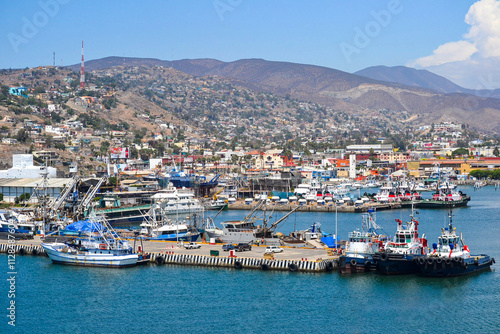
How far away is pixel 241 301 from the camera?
25.7 meters

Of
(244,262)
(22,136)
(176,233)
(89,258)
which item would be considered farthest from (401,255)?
(22,136)

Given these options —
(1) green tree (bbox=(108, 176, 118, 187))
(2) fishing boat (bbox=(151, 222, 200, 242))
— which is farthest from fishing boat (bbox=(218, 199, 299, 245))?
(1) green tree (bbox=(108, 176, 118, 187))

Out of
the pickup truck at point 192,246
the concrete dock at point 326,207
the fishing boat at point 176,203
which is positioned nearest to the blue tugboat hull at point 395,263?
the pickup truck at point 192,246

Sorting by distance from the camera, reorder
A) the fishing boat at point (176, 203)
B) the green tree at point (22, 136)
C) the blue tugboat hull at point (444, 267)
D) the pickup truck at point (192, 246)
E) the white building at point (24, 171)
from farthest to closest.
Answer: the green tree at point (22, 136), the white building at point (24, 171), the fishing boat at point (176, 203), the pickup truck at point (192, 246), the blue tugboat hull at point (444, 267)

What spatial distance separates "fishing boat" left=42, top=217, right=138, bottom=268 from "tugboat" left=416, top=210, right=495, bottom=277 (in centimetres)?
1269

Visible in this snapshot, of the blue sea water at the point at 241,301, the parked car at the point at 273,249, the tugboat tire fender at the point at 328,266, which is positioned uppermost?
the parked car at the point at 273,249

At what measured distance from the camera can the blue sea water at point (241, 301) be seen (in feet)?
75.9

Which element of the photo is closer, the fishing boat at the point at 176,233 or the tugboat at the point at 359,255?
the tugboat at the point at 359,255

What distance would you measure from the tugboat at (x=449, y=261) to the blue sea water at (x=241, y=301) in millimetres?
353

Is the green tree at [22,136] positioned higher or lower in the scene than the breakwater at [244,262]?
higher

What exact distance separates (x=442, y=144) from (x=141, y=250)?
5369 inches

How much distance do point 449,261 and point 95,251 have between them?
612 inches

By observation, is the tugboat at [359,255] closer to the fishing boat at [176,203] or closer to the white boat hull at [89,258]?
the white boat hull at [89,258]

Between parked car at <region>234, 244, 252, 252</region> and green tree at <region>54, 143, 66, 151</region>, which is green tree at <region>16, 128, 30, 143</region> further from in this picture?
parked car at <region>234, 244, 252, 252</region>
